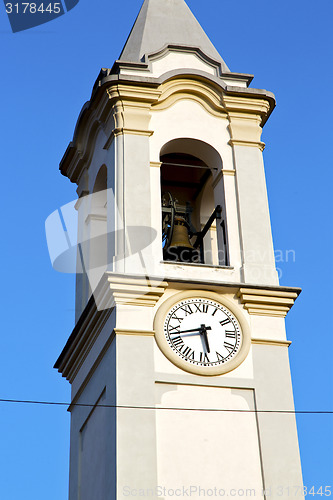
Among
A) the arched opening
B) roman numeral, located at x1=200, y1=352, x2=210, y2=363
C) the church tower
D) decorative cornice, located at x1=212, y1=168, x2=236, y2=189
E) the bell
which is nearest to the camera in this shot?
the church tower

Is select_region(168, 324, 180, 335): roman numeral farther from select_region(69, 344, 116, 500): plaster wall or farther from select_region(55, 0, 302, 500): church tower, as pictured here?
select_region(69, 344, 116, 500): plaster wall

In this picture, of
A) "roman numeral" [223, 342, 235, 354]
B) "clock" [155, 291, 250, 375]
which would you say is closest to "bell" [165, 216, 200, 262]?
"clock" [155, 291, 250, 375]

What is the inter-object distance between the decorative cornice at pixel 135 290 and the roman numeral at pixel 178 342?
1.99ft

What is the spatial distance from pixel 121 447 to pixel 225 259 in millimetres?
3927

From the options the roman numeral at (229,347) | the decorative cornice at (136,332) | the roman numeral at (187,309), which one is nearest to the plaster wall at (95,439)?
the decorative cornice at (136,332)

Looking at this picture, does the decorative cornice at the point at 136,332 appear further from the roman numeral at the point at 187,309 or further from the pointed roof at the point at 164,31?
the pointed roof at the point at 164,31

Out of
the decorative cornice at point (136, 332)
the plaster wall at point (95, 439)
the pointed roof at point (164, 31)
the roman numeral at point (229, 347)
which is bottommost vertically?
the plaster wall at point (95, 439)

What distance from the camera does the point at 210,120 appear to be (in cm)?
1952

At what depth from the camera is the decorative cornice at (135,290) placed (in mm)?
16984

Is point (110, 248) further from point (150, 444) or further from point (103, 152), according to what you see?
point (150, 444)

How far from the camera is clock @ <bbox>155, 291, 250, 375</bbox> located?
54.9ft

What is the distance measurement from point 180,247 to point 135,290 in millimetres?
1860

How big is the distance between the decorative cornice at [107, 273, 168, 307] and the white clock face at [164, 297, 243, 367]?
35cm

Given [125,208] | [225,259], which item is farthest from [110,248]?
[225,259]
